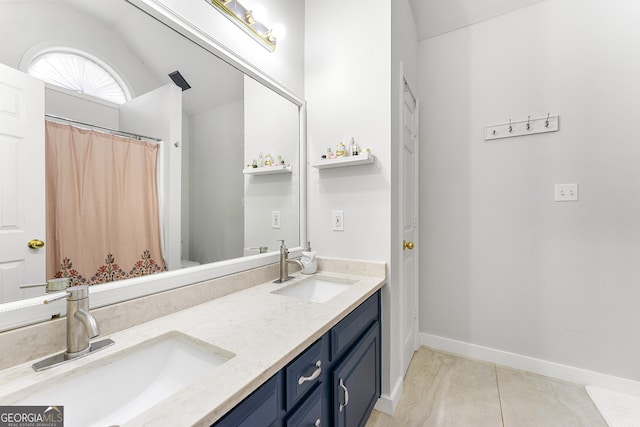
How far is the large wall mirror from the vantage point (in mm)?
719

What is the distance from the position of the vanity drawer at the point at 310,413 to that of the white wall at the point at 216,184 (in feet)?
2.31

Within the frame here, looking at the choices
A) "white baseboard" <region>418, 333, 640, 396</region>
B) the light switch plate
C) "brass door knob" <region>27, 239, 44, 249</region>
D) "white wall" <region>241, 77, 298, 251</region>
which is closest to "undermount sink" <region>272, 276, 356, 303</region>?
"white wall" <region>241, 77, 298, 251</region>

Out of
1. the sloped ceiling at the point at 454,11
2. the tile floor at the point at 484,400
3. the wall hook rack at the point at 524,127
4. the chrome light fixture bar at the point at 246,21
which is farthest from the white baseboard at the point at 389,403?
the sloped ceiling at the point at 454,11

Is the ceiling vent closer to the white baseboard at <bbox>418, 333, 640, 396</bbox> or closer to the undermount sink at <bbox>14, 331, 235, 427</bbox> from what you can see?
the undermount sink at <bbox>14, 331, 235, 427</bbox>

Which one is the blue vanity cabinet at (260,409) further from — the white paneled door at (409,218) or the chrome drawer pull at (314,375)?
the white paneled door at (409,218)

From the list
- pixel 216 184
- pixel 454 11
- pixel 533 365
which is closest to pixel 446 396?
pixel 533 365

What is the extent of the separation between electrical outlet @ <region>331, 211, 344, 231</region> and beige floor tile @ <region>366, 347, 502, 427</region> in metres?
1.13

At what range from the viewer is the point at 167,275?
1.01m

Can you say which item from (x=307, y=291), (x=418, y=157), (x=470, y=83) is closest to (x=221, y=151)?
(x=307, y=291)

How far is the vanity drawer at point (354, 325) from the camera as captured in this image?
3.34ft

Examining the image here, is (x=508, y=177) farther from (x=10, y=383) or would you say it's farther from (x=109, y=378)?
(x=10, y=383)

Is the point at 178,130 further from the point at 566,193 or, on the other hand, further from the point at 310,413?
the point at 566,193

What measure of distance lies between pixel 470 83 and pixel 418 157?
2.27 ft

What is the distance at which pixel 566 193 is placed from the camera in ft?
5.90
